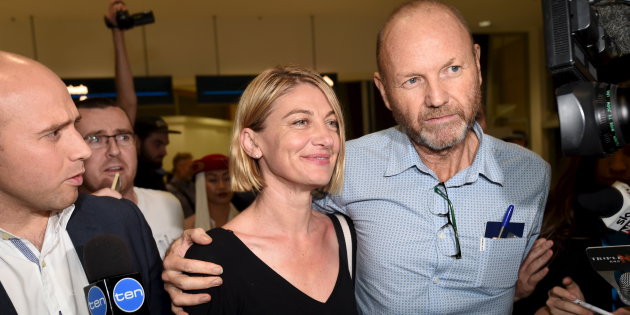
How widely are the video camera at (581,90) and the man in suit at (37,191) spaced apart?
119 centimetres

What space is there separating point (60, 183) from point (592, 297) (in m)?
1.75

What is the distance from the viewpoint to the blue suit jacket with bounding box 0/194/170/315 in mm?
1500

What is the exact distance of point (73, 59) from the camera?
6691mm

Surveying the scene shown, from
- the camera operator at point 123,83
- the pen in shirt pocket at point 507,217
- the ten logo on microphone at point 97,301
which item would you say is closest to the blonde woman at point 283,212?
the ten logo on microphone at point 97,301

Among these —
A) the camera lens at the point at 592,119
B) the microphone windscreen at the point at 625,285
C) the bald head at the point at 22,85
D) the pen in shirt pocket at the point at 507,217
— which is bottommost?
the microphone windscreen at the point at 625,285

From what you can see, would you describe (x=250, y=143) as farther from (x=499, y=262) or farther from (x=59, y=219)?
(x=499, y=262)

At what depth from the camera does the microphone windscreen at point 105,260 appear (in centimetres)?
126

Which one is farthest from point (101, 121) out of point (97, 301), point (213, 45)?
point (213, 45)

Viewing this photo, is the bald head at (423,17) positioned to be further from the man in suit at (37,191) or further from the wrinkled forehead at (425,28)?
the man in suit at (37,191)

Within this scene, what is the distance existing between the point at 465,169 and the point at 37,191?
1278 mm

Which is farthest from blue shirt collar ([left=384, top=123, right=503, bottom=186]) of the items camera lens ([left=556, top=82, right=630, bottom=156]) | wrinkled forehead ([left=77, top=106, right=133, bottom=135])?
wrinkled forehead ([left=77, top=106, right=133, bottom=135])

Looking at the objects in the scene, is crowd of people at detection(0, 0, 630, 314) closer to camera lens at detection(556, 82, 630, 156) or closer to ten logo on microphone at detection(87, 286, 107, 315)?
ten logo on microphone at detection(87, 286, 107, 315)

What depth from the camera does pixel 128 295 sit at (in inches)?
43.4

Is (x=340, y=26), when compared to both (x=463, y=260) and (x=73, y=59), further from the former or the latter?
(x=463, y=260)
